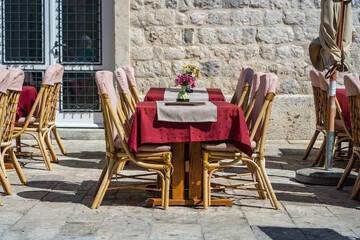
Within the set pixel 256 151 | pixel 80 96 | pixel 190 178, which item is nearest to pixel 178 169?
pixel 190 178

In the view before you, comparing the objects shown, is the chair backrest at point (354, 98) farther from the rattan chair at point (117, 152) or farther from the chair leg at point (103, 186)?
the chair leg at point (103, 186)

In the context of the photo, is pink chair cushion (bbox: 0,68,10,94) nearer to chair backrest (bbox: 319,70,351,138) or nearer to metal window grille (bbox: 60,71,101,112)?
chair backrest (bbox: 319,70,351,138)

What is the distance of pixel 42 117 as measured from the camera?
6449mm

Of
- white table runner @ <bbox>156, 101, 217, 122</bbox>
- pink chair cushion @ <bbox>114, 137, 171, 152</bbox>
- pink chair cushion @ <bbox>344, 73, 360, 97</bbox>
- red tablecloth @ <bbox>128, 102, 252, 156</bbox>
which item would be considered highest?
pink chair cushion @ <bbox>344, 73, 360, 97</bbox>

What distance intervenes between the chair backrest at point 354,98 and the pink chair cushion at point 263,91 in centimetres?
55

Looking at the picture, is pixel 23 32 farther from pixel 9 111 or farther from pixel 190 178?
pixel 190 178

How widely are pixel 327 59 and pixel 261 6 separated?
10.2ft

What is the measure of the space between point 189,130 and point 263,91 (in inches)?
28.1

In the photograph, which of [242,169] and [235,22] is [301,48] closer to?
[235,22]

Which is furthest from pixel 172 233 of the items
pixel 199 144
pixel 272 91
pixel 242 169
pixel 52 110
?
pixel 52 110

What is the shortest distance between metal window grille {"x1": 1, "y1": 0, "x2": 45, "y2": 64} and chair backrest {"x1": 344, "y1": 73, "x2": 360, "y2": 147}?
Result: 5133 millimetres

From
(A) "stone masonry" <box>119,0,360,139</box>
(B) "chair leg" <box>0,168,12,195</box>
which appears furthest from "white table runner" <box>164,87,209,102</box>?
(A) "stone masonry" <box>119,0,360,139</box>

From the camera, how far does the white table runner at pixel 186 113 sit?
4.40m

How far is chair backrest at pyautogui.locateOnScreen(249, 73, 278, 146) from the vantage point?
4.69 metres
